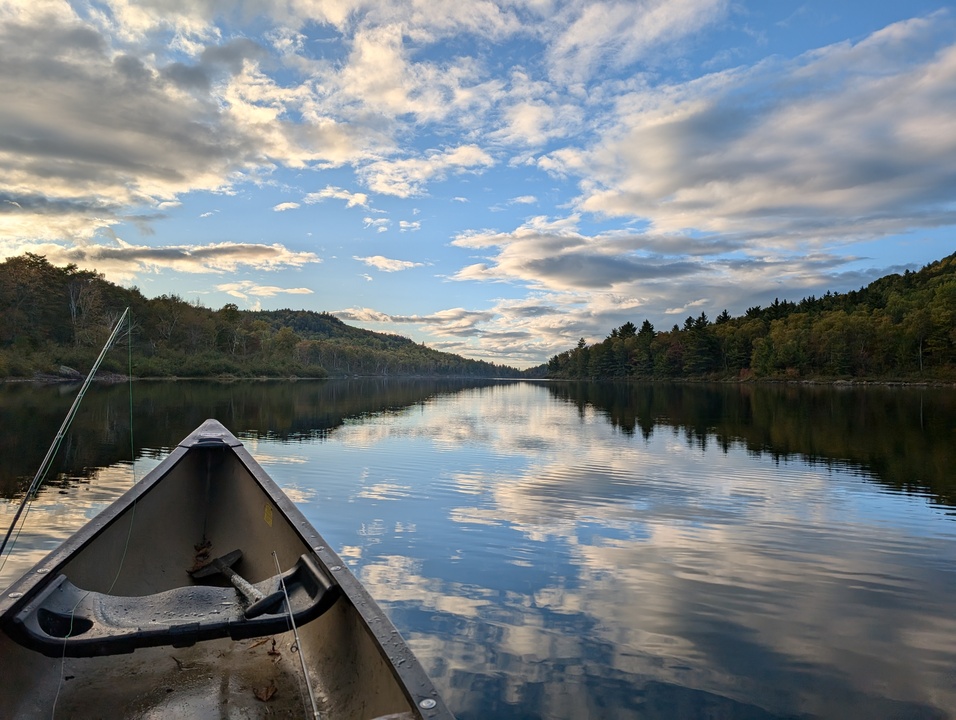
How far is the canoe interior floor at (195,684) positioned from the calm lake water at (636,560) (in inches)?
51.1

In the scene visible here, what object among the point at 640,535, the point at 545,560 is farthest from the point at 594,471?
the point at 545,560

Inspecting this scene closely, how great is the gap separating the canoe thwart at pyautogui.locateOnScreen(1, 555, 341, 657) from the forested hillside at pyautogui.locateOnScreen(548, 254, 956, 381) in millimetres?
97762

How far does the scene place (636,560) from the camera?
24.6 ft

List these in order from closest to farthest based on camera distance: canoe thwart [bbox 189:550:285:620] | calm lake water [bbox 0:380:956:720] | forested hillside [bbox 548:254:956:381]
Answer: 1. canoe thwart [bbox 189:550:285:620]
2. calm lake water [bbox 0:380:956:720]
3. forested hillside [bbox 548:254:956:381]

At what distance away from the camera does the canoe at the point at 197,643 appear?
308 centimetres

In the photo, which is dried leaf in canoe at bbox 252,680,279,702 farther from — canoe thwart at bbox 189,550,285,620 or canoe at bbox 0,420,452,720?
canoe thwart at bbox 189,550,285,620

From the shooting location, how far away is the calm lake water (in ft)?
14.8

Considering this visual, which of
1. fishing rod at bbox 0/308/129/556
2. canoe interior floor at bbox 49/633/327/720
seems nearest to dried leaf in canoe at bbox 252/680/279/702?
canoe interior floor at bbox 49/633/327/720

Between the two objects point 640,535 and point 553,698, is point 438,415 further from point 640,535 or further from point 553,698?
point 553,698

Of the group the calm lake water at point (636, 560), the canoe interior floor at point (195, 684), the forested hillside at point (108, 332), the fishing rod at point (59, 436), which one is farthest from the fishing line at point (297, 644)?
the forested hillside at point (108, 332)

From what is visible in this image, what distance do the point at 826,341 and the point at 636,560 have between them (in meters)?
104

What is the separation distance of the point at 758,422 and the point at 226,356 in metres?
97.3

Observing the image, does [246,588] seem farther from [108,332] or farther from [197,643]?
[108,332]

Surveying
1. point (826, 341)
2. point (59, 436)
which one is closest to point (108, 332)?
point (59, 436)
